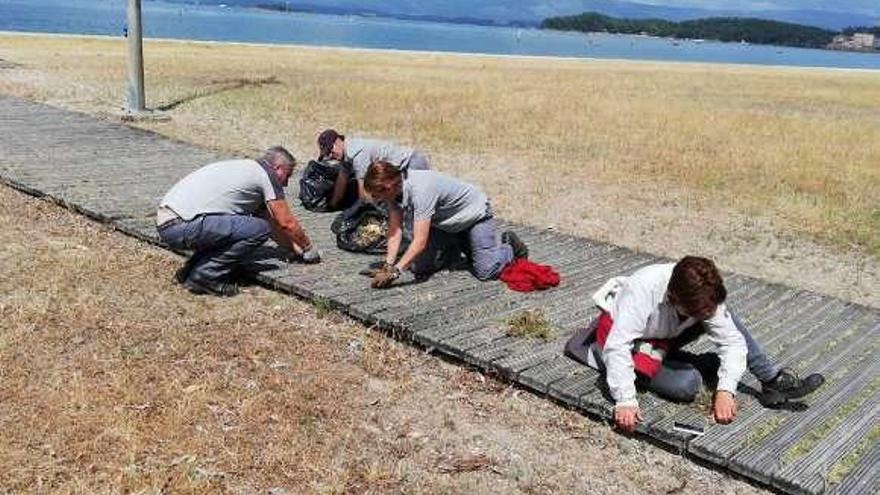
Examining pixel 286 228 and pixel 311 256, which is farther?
pixel 311 256

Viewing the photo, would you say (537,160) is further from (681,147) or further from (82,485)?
(82,485)

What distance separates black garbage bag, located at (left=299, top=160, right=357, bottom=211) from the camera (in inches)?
409

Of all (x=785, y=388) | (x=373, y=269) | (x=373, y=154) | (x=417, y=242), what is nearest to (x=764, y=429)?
(x=785, y=388)

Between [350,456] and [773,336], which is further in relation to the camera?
[773,336]

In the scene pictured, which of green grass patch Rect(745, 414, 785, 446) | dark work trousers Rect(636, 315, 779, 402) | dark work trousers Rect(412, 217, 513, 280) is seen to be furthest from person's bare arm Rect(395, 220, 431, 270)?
green grass patch Rect(745, 414, 785, 446)

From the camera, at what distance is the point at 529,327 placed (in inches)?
270

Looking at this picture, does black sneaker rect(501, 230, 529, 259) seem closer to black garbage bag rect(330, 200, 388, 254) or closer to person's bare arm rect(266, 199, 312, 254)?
black garbage bag rect(330, 200, 388, 254)

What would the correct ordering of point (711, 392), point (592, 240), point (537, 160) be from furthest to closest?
1. point (537, 160)
2. point (592, 240)
3. point (711, 392)

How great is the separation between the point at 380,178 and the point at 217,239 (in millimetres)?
1542

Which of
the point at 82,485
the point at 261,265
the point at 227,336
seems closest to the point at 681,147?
the point at 261,265

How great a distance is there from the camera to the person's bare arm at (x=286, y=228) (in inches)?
297

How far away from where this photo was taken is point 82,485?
14.9ft

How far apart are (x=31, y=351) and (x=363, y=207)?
3.70m

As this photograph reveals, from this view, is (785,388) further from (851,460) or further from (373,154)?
(373,154)
